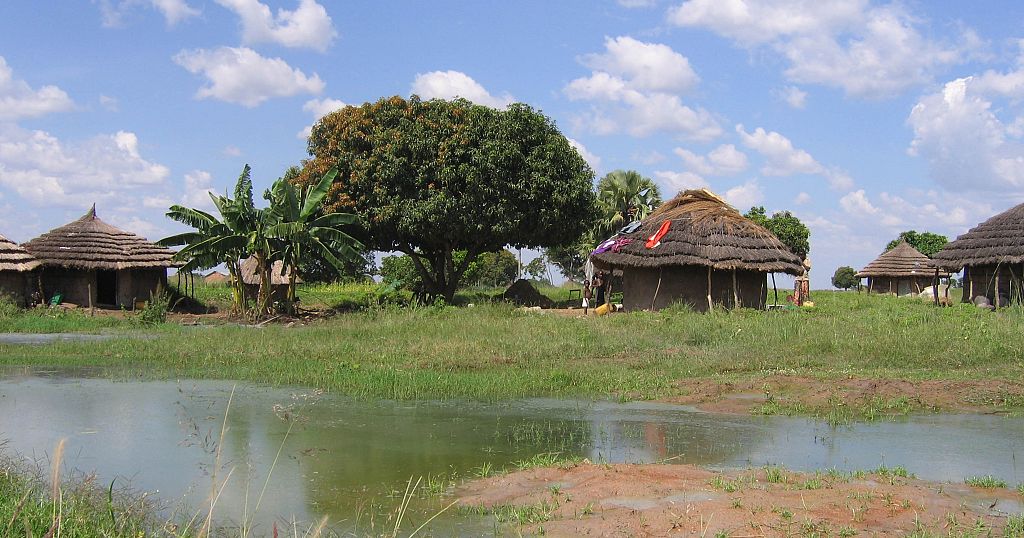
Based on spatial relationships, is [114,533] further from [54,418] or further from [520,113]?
[520,113]

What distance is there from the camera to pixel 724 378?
12.2 meters

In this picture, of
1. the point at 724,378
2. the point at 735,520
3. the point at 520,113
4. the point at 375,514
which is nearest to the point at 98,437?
the point at 375,514

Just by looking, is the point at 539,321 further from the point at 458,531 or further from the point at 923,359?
the point at 458,531

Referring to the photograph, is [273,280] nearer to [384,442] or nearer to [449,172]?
[449,172]

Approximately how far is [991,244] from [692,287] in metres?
8.12

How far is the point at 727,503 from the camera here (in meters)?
5.92

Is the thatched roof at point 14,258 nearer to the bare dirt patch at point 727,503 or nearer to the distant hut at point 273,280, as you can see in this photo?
the distant hut at point 273,280

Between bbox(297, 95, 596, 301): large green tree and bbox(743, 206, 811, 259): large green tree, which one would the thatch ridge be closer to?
bbox(297, 95, 596, 301): large green tree

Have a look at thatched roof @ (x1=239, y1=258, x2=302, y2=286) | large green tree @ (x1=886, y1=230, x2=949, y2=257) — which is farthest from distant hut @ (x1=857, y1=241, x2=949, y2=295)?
thatched roof @ (x1=239, y1=258, x2=302, y2=286)

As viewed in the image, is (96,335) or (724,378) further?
(96,335)

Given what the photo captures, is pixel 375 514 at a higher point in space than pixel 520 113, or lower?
lower

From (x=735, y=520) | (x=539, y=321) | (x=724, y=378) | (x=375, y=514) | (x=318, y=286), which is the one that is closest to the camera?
(x=735, y=520)

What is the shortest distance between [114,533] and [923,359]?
38.5ft

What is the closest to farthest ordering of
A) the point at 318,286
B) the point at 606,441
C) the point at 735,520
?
the point at 735,520 < the point at 606,441 < the point at 318,286
